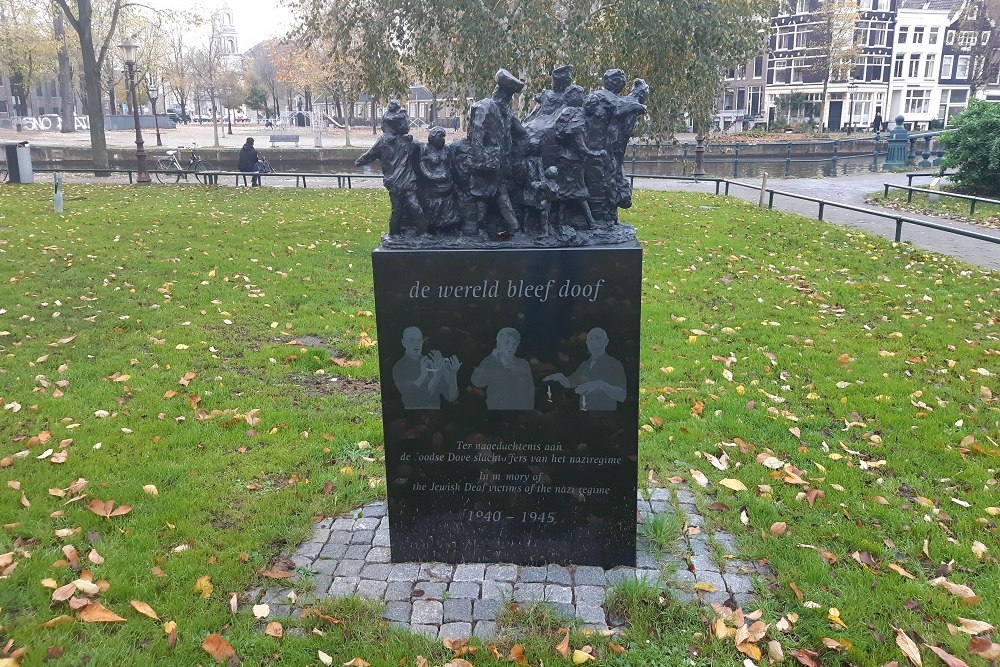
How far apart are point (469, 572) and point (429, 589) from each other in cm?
29

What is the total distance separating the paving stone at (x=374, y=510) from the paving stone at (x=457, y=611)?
1.04 meters

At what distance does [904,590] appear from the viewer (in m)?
4.02

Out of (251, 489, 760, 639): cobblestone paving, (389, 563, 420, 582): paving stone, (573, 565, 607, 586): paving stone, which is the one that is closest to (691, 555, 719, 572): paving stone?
(251, 489, 760, 639): cobblestone paving

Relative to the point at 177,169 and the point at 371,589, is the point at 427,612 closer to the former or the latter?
the point at 371,589

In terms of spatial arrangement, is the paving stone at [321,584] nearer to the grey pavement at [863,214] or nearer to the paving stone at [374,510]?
the paving stone at [374,510]

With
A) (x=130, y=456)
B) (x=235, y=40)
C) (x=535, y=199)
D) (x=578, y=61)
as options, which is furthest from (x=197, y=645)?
(x=235, y=40)

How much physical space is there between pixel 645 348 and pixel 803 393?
1.69 m

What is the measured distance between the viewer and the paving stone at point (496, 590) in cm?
415

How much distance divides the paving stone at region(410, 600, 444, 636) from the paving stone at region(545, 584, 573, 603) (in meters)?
0.59

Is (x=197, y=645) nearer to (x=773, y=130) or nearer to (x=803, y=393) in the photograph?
(x=803, y=393)

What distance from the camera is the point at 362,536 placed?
4.72 m

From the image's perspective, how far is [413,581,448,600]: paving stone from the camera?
13.6ft

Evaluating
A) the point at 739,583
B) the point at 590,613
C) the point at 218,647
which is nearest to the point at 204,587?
the point at 218,647

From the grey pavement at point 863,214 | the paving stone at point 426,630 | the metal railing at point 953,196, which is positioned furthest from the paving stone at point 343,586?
the metal railing at point 953,196
